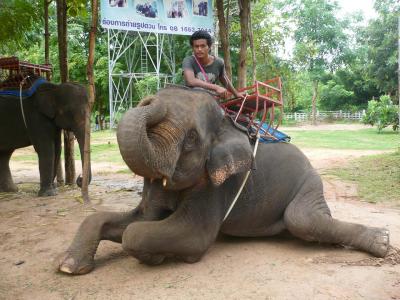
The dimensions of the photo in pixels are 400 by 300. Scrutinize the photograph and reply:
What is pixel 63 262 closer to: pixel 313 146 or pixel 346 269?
pixel 346 269

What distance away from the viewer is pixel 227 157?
138 inches

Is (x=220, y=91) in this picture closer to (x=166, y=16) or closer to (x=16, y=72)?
(x=166, y=16)

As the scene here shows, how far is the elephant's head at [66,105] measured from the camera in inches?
295

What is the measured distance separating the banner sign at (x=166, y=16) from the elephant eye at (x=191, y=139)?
491cm

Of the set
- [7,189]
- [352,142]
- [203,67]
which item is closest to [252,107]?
[203,67]

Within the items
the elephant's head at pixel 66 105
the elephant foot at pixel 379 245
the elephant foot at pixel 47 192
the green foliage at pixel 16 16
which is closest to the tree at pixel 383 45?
the green foliage at pixel 16 16

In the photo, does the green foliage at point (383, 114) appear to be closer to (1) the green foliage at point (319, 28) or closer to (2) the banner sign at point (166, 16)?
(1) the green foliage at point (319, 28)

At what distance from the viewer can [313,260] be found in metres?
3.92

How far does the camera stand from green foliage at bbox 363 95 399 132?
22.9 m

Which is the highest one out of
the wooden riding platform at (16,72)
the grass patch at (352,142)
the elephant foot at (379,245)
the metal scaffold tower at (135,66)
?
the metal scaffold tower at (135,66)

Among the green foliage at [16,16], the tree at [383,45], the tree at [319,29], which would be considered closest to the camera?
the green foliage at [16,16]

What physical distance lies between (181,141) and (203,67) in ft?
5.16

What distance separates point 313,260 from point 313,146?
13887 millimetres

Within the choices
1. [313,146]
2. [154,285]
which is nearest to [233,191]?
[154,285]
